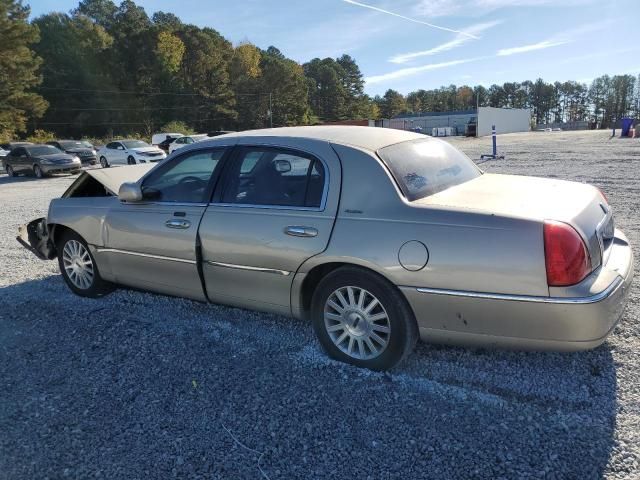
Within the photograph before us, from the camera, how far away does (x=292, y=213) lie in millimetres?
3430

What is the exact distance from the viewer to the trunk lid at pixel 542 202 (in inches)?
112

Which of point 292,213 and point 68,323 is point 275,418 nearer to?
point 292,213

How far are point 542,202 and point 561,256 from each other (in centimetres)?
56

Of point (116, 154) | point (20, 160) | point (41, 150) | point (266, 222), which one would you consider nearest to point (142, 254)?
point (266, 222)

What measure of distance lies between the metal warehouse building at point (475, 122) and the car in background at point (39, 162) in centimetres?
4862

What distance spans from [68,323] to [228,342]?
5.30 ft

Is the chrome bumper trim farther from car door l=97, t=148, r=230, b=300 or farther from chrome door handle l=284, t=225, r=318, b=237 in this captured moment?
chrome door handle l=284, t=225, r=318, b=237

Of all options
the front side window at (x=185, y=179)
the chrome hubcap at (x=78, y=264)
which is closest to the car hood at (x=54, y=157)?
the chrome hubcap at (x=78, y=264)

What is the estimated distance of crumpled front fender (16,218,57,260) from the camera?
210 inches

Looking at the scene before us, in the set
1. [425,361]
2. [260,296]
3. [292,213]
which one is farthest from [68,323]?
[425,361]

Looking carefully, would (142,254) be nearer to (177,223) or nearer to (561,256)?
Answer: (177,223)

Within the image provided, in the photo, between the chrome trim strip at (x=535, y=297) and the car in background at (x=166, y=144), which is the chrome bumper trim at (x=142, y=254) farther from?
the car in background at (x=166, y=144)

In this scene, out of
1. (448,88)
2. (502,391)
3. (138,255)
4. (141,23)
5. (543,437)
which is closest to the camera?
(543,437)

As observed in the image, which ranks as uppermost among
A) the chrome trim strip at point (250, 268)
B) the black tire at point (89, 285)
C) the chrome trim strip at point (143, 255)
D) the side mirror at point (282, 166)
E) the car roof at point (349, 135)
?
the car roof at point (349, 135)
